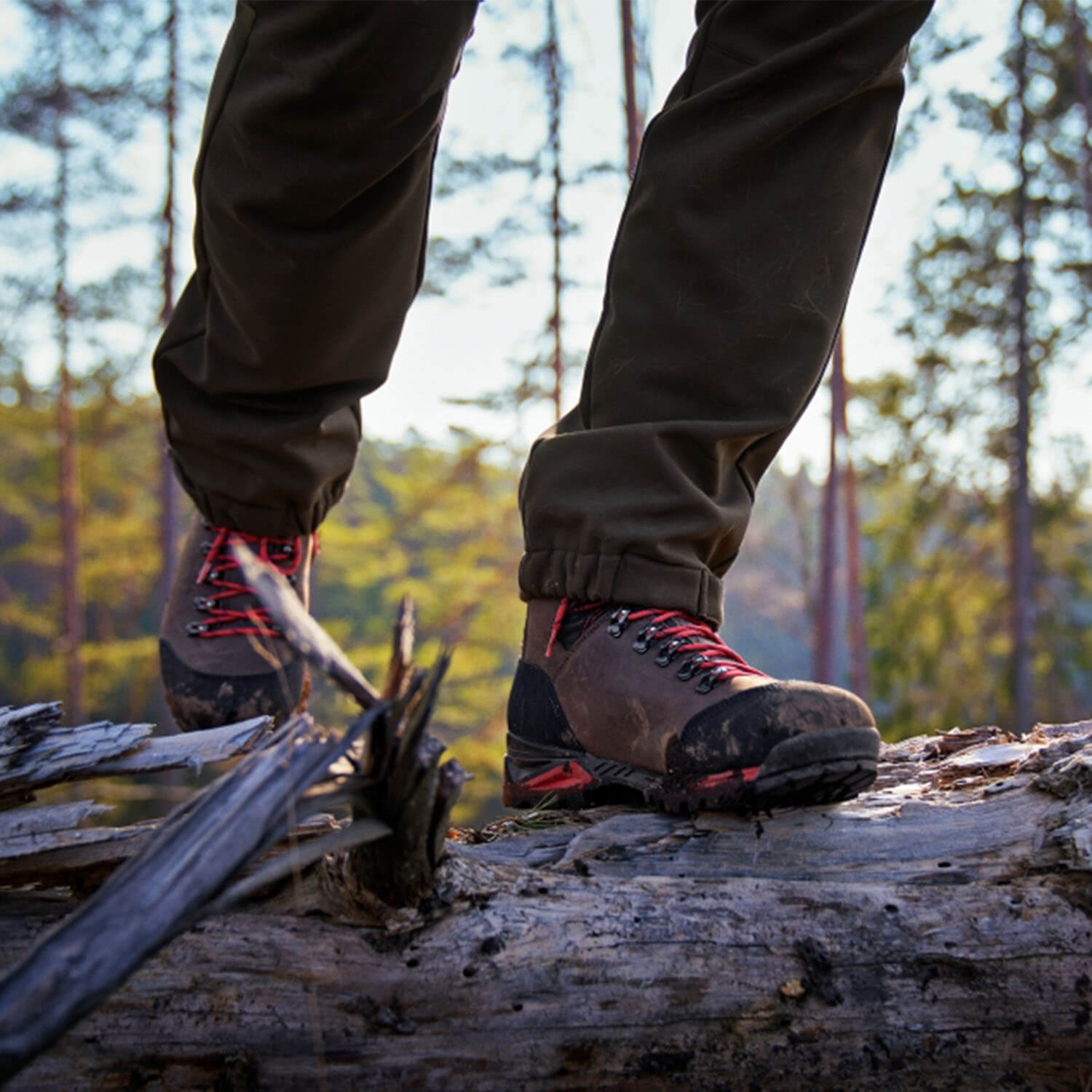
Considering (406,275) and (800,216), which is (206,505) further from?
(800,216)

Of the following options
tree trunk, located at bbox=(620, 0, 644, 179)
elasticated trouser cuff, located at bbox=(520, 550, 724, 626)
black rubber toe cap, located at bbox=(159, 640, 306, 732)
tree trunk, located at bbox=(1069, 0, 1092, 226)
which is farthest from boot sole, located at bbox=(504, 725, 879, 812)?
tree trunk, located at bbox=(1069, 0, 1092, 226)

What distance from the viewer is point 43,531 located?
17375 millimetres

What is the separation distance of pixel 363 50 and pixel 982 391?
12695 millimetres

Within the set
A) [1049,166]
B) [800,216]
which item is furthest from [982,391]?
[800,216]

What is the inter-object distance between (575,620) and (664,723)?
0.23 metres

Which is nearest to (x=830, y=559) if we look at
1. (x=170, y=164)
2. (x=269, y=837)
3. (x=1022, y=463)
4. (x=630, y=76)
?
(x=1022, y=463)

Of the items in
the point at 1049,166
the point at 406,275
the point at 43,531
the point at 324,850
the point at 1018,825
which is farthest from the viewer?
the point at 43,531

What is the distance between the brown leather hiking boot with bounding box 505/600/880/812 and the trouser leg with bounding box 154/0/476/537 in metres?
0.61

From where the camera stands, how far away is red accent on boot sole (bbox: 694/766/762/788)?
1.18 m

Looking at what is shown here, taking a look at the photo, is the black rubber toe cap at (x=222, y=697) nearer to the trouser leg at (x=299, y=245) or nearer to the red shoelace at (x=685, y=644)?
the trouser leg at (x=299, y=245)

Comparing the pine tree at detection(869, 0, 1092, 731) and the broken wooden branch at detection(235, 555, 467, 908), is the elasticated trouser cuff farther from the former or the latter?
the pine tree at detection(869, 0, 1092, 731)

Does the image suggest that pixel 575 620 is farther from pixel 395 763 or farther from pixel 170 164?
pixel 170 164

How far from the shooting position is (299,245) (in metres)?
1.48

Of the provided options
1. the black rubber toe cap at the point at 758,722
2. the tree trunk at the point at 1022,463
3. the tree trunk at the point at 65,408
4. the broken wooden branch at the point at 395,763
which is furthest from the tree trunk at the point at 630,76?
the broken wooden branch at the point at 395,763
